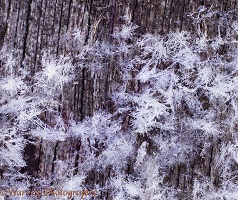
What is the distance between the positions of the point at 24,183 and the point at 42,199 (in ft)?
0.56

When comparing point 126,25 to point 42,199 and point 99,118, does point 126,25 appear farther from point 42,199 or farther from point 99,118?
point 42,199

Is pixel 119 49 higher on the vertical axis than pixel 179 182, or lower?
higher

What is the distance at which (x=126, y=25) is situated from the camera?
226cm

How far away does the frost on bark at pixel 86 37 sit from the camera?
2.24 metres

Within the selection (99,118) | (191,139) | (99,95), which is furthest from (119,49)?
(191,139)

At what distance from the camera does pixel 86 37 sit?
7.41 ft

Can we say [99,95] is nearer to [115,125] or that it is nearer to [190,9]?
[115,125]

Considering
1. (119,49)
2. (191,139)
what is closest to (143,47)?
(119,49)

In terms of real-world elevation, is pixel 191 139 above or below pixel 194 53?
below

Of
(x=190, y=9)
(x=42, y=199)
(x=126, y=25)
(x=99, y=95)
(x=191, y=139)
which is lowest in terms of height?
(x=42, y=199)

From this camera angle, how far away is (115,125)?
7.54 feet

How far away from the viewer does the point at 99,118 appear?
7.49 ft

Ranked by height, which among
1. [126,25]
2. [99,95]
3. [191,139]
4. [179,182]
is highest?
[126,25]

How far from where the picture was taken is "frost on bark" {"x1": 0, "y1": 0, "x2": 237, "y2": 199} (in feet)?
7.34
